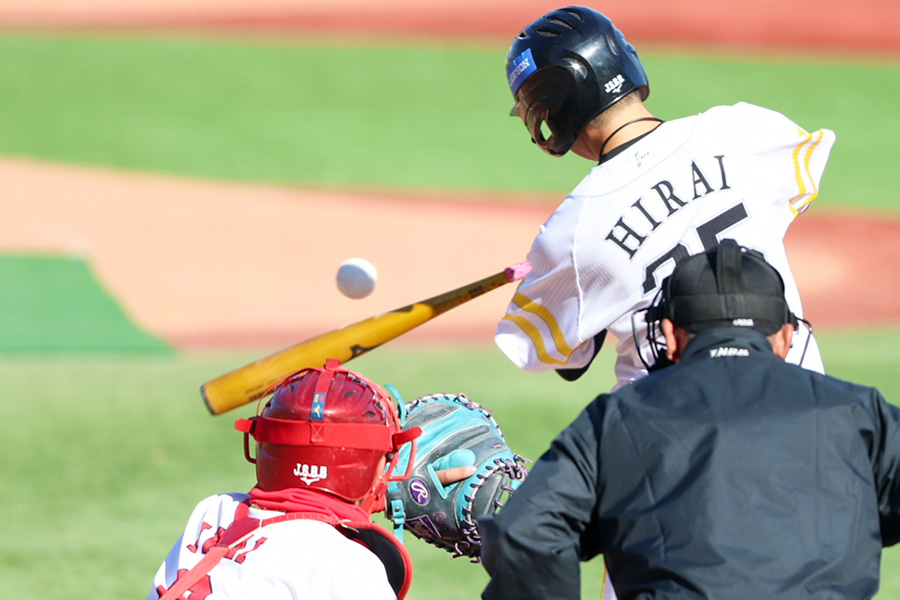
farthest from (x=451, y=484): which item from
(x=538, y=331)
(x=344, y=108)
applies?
(x=344, y=108)

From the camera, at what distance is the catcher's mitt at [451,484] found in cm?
310

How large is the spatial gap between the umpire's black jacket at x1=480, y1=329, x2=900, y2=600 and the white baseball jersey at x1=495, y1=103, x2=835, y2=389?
72 cm

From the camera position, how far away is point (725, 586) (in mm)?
2059

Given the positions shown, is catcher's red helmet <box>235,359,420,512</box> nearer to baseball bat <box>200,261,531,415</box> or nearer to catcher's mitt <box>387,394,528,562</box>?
catcher's mitt <box>387,394,528,562</box>

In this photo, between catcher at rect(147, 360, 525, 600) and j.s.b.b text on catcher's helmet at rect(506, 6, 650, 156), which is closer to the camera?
catcher at rect(147, 360, 525, 600)

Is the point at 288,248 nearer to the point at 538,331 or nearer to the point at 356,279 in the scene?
the point at 356,279

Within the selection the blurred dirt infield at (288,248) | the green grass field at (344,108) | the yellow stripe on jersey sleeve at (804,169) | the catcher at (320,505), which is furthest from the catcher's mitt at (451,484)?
the green grass field at (344,108)

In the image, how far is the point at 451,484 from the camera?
3.17 m

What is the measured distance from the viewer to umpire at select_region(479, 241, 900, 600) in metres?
2.08

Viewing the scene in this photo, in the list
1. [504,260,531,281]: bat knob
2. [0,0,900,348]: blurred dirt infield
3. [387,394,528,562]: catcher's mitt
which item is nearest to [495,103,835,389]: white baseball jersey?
[504,260,531,281]: bat knob

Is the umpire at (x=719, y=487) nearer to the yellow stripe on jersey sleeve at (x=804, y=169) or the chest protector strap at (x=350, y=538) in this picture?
the chest protector strap at (x=350, y=538)

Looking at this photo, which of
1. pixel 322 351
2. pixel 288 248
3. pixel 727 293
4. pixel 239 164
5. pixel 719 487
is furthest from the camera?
pixel 239 164

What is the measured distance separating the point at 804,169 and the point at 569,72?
28.1 inches

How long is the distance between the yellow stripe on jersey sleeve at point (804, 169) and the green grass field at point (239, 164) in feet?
7.77
